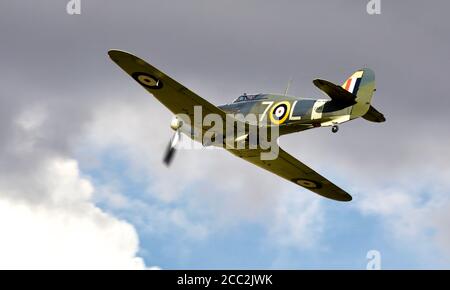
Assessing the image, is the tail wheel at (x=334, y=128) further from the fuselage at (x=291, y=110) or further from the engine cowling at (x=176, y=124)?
the engine cowling at (x=176, y=124)

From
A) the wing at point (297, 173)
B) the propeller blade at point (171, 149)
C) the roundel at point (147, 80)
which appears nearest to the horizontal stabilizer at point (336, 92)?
the roundel at point (147, 80)

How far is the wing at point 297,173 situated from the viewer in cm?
3381

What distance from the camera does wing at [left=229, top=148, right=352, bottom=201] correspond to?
111 feet

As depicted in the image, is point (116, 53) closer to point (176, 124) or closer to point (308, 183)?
point (176, 124)

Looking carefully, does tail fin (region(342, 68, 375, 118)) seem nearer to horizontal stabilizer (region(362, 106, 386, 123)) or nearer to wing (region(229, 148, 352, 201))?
horizontal stabilizer (region(362, 106, 386, 123))

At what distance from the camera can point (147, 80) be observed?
28672 mm

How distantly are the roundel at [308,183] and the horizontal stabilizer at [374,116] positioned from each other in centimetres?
790

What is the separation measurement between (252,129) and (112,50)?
6.27 meters

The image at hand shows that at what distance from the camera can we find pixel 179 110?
98.0 ft

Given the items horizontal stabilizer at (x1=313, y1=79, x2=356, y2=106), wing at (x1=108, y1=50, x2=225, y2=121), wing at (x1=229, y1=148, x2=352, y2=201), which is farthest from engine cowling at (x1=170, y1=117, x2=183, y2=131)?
horizontal stabilizer at (x1=313, y1=79, x2=356, y2=106)

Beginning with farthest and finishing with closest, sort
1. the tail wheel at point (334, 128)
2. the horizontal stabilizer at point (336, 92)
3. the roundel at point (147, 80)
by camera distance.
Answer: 1. the roundel at point (147, 80)
2. the tail wheel at point (334, 128)
3. the horizontal stabilizer at point (336, 92)

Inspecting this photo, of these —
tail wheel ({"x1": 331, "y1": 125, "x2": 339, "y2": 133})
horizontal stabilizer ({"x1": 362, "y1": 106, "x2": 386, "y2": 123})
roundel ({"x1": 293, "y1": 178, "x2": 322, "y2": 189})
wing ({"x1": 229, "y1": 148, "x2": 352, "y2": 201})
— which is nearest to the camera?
tail wheel ({"x1": 331, "y1": 125, "x2": 339, "y2": 133})
